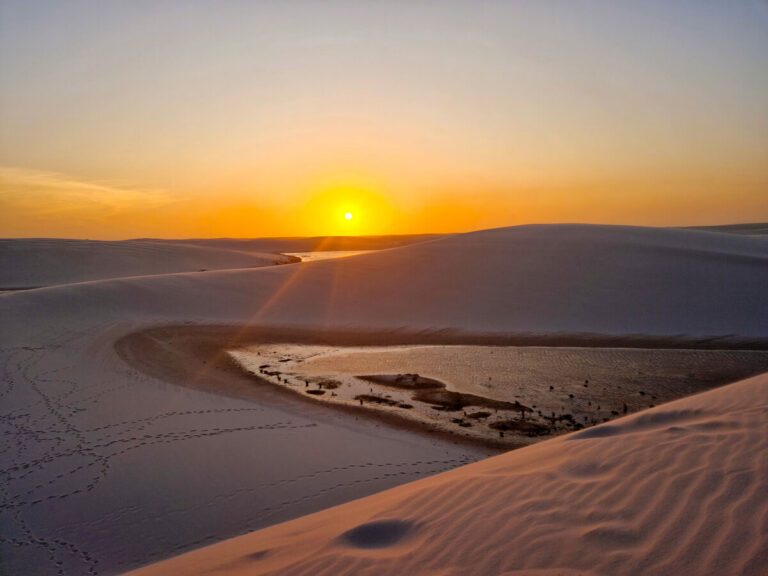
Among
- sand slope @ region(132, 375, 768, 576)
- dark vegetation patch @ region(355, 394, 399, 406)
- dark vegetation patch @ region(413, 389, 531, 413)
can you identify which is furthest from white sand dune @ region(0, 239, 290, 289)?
sand slope @ region(132, 375, 768, 576)

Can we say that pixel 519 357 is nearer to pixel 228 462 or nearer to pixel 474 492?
pixel 228 462

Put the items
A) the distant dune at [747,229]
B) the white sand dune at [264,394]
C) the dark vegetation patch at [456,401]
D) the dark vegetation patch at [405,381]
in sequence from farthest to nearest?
the distant dune at [747,229] < the dark vegetation patch at [405,381] < the dark vegetation patch at [456,401] < the white sand dune at [264,394]

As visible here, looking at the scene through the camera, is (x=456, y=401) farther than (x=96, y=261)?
No

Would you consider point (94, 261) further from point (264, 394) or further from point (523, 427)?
point (523, 427)

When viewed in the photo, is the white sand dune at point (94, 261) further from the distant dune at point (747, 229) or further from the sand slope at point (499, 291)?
the distant dune at point (747, 229)

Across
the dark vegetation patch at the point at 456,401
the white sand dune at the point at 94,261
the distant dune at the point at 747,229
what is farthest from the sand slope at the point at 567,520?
the distant dune at the point at 747,229

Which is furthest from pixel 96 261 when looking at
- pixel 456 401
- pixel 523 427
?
pixel 523 427

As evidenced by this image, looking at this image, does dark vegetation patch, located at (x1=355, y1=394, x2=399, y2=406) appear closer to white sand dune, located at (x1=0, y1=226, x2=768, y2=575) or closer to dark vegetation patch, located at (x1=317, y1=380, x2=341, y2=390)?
dark vegetation patch, located at (x1=317, y1=380, x2=341, y2=390)

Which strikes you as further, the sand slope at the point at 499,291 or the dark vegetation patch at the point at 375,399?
the sand slope at the point at 499,291
